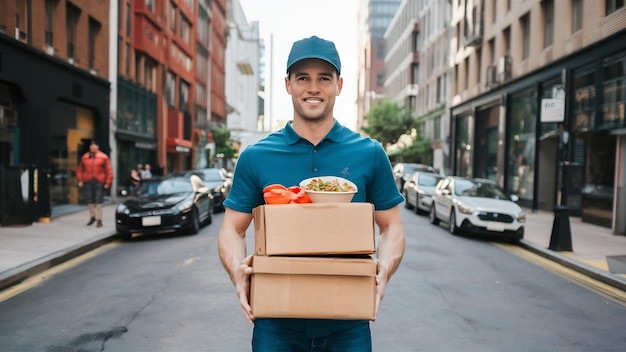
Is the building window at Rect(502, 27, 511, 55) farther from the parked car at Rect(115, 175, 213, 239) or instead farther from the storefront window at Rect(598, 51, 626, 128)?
the parked car at Rect(115, 175, 213, 239)

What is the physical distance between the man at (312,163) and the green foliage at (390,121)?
161ft

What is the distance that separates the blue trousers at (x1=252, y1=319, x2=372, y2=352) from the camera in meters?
2.25

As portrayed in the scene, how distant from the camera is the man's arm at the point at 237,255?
84.6 inches

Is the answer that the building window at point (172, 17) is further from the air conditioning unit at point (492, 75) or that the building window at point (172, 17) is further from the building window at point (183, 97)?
the air conditioning unit at point (492, 75)

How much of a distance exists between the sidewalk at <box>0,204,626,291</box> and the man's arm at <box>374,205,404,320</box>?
21.8 ft

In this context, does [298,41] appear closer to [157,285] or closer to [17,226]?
[157,285]

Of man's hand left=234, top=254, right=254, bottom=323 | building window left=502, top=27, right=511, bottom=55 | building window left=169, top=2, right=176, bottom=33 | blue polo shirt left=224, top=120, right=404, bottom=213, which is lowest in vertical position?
man's hand left=234, top=254, right=254, bottom=323

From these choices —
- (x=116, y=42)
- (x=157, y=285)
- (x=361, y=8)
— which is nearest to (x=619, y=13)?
(x=157, y=285)

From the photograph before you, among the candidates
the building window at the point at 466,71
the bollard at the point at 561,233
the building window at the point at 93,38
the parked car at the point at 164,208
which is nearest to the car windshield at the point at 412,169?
the building window at the point at 466,71

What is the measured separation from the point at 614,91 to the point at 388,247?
16565mm

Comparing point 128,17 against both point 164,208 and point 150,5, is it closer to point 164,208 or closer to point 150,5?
point 150,5

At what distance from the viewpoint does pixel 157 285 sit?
7477 mm

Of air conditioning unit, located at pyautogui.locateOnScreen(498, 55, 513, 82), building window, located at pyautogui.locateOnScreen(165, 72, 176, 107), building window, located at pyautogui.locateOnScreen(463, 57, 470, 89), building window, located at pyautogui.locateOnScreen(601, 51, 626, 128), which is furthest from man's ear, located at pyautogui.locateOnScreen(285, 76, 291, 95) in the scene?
building window, located at pyautogui.locateOnScreen(463, 57, 470, 89)

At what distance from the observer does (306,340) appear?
2.26 metres
